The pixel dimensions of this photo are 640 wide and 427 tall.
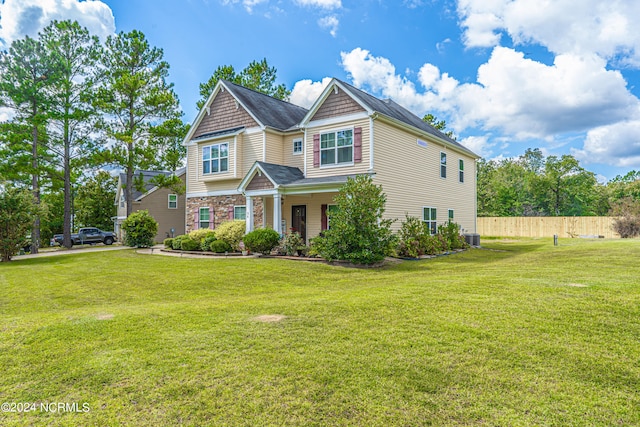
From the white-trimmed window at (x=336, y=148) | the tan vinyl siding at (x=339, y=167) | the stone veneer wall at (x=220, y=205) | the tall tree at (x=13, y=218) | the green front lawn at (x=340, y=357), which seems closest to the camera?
the green front lawn at (x=340, y=357)

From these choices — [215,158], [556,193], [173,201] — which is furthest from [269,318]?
[556,193]

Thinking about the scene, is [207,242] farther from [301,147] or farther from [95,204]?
[95,204]

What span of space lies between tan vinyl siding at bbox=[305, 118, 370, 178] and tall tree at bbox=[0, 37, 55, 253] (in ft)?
52.2

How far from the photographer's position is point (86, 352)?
15.3 feet

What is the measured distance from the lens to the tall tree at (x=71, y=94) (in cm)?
2395

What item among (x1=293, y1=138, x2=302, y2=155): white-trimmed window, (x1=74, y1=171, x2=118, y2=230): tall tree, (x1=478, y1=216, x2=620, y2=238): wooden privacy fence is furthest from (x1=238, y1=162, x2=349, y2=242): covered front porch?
(x1=74, y1=171, x2=118, y2=230): tall tree

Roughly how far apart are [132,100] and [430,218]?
20.0 m

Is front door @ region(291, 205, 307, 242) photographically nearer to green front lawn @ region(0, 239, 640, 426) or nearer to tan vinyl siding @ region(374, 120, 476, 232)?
tan vinyl siding @ region(374, 120, 476, 232)

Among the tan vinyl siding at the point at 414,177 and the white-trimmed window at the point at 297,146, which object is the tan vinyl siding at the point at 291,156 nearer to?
the white-trimmed window at the point at 297,146

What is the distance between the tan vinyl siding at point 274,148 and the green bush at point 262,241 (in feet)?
16.3

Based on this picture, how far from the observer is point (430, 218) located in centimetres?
1948

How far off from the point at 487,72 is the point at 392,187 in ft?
35.8

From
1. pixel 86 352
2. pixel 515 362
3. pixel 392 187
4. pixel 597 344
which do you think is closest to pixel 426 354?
pixel 515 362

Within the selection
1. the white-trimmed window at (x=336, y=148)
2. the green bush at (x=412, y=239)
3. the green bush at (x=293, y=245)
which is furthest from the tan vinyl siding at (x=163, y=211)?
the green bush at (x=412, y=239)
